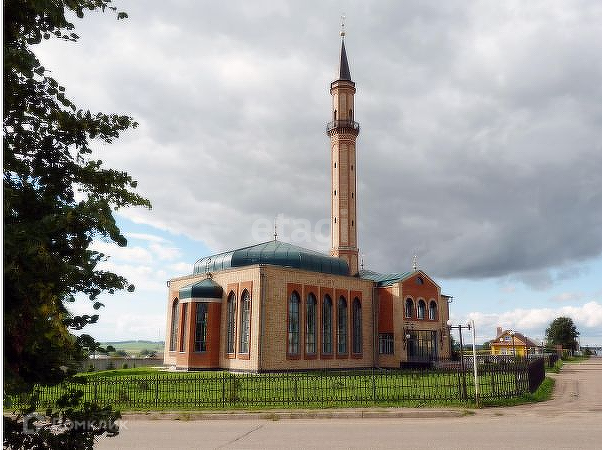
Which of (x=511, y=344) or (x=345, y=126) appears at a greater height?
(x=345, y=126)

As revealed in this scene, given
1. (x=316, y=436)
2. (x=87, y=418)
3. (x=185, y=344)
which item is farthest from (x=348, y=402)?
(x=185, y=344)

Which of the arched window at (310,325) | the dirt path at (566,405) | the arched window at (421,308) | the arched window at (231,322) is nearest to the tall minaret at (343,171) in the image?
the arched window at (421,308)

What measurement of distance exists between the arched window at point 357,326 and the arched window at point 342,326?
102 centimetres

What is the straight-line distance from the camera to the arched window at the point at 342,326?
3569cm

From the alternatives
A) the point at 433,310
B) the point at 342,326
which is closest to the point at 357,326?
the point at 342,326

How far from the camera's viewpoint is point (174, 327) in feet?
120

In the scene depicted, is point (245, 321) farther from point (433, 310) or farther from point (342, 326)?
point (433, 310)

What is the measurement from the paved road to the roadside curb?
254mm

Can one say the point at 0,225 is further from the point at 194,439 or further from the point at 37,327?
the point at 194,439

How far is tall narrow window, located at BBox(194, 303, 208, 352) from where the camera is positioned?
107 feet

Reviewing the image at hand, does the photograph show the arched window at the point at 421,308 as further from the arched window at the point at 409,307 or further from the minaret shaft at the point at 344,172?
the minaret shaft at the point at 344,172

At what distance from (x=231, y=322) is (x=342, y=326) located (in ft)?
26.9

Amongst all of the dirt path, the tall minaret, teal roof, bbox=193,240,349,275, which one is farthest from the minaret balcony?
the dirt path

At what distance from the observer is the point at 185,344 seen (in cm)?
3306
